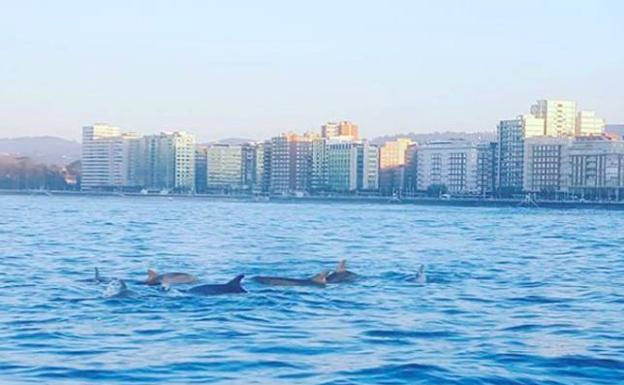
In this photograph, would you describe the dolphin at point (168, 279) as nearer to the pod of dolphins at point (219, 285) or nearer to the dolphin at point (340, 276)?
the pod of dolphins at point (219, 285)

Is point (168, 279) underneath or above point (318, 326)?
above

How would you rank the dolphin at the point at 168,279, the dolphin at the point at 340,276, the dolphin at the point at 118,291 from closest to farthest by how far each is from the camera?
1. the dolphin at the point at 118,291
2. the dolphin at the point at 168,279
3. the dolphin at the point at 340,276

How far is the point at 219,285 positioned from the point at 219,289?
21cm

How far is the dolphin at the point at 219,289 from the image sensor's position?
23.4 metres

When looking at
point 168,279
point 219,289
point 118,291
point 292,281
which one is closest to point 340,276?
point 292,281

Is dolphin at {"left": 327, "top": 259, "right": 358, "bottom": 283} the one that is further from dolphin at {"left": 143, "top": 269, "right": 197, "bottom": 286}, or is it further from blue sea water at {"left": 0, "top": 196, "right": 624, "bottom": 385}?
dolphin at {"left": 143, "top": 269, "right": 197, "bottom": 286}

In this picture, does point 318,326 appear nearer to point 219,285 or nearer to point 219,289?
point 219,289

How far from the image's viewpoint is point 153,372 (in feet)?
48.6

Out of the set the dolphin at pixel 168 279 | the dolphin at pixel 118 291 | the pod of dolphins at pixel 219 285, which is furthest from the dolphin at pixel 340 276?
the dolphin at pixel 118 291

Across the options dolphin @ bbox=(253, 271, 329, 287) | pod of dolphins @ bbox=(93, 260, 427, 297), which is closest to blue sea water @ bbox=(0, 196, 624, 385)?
pod of dolphins @ bbox=(93, 260, 427, 297)

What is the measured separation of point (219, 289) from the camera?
23.5 metres

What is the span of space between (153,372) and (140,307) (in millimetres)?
6466

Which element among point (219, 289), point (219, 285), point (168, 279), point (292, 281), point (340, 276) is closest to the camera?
point (219, 289)

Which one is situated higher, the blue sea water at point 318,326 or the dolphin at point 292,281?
the dolphin at point 292,281
